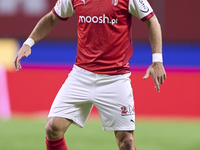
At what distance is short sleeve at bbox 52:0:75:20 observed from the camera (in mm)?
4162

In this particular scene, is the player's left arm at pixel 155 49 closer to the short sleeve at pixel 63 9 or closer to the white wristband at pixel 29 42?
the short sleeve at pixel 63 9

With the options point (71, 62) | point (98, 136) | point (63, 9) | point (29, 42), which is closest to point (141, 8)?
point (63, 9)

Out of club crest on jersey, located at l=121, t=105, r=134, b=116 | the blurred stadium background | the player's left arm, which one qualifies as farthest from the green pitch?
the player's left arm

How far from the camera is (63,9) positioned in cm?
420

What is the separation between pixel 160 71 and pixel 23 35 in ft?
20.5

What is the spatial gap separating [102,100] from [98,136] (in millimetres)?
2712

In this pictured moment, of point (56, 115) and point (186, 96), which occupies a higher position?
point (56, 115)

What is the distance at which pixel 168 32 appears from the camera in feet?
31.2

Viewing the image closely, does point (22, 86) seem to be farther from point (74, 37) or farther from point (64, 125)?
point (64, 125)

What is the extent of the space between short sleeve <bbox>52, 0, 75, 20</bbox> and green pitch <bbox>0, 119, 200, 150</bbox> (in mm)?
2100

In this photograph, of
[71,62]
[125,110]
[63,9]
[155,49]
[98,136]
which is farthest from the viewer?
[71,62]

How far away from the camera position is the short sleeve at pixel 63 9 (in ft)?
13.7

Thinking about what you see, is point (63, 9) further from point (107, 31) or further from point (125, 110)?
point (125, 110)

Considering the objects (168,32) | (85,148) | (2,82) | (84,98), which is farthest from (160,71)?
(168,32)
